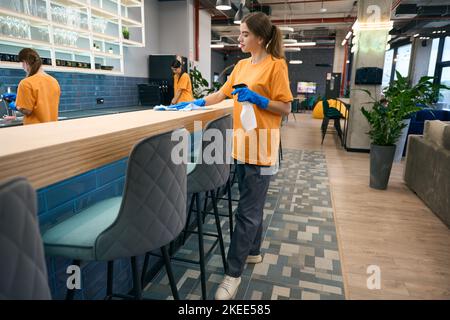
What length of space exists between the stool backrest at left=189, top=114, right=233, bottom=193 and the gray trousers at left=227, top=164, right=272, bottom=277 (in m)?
0.15

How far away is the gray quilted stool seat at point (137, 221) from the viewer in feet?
3.28

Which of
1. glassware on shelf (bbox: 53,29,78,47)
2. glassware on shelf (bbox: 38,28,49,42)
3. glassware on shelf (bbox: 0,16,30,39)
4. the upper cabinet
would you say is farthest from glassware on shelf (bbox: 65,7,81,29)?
glassware on shelf (bbox: 0,16,30,39)

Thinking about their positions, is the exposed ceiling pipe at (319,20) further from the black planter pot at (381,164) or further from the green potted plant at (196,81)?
the black planter pot at (381,164)

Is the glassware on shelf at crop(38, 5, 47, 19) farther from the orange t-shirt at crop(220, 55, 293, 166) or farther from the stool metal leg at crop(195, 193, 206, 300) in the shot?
the stool metal leg at crop(195, 193, 206, 300)

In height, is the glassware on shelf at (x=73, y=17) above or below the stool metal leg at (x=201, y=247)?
above

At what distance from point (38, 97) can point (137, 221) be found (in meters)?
2.39

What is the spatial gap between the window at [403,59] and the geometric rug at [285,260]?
38.8ft

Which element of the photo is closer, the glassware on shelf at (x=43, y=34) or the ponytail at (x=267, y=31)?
the ponytail at (x=267, y=31)

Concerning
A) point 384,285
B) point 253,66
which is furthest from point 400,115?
point 253,66

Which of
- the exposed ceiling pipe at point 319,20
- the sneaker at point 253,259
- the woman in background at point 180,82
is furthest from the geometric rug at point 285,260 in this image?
the exposed ceiling pipe at point 319,20

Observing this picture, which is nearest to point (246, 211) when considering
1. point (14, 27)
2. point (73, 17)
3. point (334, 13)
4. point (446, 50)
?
point (14, 27)

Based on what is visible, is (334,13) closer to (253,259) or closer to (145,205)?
(253,259)

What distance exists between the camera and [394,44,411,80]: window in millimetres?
13008

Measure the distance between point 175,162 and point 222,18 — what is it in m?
8.84
